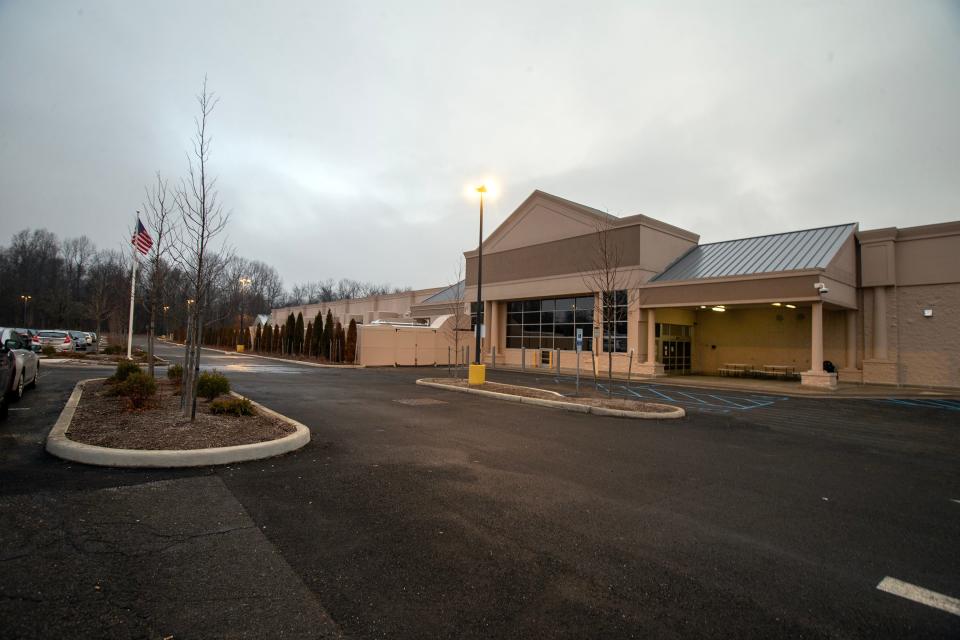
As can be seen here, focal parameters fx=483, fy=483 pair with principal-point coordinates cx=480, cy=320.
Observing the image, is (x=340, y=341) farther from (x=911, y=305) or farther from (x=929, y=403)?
(x=911, y=305)

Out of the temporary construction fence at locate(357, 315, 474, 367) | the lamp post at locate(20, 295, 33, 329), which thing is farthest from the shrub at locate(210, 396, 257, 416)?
the lamp post at locate(20, 295, 33, 329)

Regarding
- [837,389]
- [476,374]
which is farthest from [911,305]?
[476,374]

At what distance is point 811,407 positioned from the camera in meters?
14.4

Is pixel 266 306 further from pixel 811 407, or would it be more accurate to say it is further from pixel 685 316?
pixel 811 407

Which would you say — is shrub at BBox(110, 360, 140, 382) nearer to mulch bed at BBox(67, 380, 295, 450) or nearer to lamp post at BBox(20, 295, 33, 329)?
mulch bed at BBox(67, 380, 295, 450)

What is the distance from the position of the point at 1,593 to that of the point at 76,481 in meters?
2.77

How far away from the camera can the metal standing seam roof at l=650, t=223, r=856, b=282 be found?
21.3m

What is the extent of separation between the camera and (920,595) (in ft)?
11.4

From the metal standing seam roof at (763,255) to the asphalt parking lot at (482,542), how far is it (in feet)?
51.1

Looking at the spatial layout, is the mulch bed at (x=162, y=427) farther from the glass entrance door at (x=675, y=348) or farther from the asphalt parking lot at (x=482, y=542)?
the glass entrance door at (x=675, y=348)

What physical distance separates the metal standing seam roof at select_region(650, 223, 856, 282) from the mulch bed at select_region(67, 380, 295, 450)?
20.7 meters

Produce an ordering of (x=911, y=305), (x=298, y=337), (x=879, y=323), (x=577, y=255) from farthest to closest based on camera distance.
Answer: (x=298, y=337) < (x=577, y=255) < (x=879, y=323) < (x=911, y=305)

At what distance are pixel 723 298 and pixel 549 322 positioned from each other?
1117 cm

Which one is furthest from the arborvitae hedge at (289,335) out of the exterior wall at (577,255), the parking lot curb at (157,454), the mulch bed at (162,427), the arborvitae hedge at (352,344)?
the parking lot curb at (157,454)
